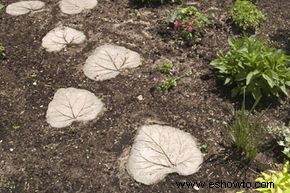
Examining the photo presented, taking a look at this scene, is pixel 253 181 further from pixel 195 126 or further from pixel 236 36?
pixel 236 36

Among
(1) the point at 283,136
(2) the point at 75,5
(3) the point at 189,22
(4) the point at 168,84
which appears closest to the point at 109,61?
(4) the point at 168,84

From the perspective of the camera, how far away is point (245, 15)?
5.71 metres

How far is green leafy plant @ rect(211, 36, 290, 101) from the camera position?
459 centimetres

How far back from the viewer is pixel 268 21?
596 centimetres

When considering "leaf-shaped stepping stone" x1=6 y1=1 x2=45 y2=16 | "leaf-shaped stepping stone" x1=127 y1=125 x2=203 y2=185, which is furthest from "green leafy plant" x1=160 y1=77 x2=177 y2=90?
"leaf-shaped stepping stone" x1=6 y1=1 x2=45 y2=16

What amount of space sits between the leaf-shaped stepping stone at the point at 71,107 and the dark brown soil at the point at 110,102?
9cm

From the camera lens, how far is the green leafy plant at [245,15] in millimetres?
5676

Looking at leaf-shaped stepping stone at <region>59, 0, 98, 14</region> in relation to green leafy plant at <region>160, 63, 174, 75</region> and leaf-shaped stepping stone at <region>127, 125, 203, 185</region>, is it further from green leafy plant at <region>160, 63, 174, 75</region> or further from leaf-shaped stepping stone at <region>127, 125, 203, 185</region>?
leaf-shaped stepping stone at <region>127, 125, 203, 185</region>

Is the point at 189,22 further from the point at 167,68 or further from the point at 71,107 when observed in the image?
the point at 71,107

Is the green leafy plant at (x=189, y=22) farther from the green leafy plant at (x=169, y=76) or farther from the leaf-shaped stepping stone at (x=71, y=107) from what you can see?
the leaf-shaped stepping stone at (x=71, y=107)

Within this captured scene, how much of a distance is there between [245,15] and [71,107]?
9.10ft

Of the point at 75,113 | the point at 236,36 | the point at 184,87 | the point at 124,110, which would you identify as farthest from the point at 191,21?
the point at 75,113

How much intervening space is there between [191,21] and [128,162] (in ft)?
7.84

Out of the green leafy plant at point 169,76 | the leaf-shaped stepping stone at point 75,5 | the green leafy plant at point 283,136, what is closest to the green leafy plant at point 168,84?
the green leafy plant at point 169,76
